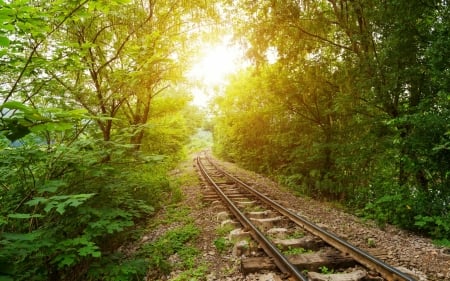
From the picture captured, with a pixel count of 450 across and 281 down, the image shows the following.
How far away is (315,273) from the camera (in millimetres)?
4516

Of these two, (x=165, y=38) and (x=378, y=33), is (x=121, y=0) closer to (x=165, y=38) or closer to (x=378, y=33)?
(x=165, y=38)

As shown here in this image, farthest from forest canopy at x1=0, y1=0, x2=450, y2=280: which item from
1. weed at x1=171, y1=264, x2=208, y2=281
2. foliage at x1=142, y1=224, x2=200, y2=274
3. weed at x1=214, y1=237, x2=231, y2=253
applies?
weed at x1=214, y1=237, x2=231, y2=253

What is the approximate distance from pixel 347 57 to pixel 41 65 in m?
8.73

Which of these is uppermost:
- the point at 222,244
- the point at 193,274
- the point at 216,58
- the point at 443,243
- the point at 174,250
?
the point at 216,58

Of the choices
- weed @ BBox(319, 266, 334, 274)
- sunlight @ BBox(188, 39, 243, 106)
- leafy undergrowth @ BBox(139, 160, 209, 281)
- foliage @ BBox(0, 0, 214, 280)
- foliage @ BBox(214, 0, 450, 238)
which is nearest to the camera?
foliage @ BBox(0, 0, 214, 280)

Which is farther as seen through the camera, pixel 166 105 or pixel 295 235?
pixel 166 105

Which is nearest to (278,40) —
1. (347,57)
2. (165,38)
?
(347,57)

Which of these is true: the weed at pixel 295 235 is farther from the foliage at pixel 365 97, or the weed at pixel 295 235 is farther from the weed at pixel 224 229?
the foliage at pixel 365 97

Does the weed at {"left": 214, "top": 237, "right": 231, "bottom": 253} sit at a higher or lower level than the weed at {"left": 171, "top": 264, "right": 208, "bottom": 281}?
higher

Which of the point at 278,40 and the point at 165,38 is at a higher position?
the point at 278,40

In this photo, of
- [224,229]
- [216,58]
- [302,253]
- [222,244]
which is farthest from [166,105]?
[302,253]

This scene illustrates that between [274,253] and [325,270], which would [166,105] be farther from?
[325,270]

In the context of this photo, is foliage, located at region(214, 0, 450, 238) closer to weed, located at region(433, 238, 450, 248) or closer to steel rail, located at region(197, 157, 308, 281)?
weed, located at region(433, 238, 450, 248)

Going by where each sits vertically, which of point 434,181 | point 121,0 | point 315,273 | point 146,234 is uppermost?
point 121,0
